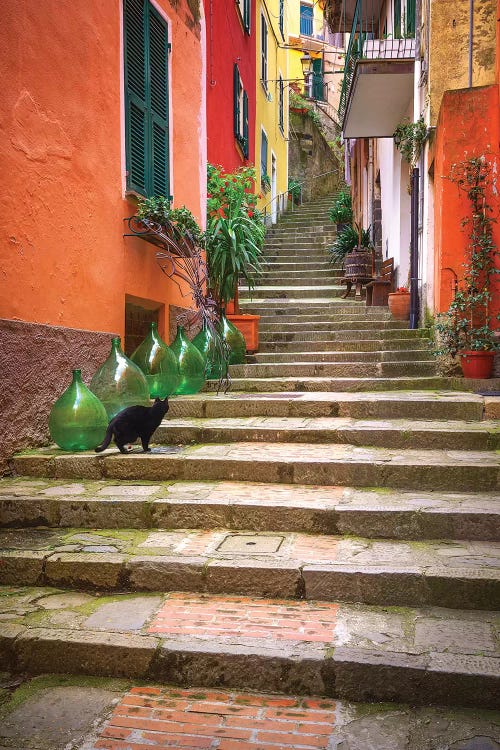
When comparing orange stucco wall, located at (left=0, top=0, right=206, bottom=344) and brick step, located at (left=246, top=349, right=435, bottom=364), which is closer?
orange stucco wall, located at (left=0, top=0, right=206, bottom=344)

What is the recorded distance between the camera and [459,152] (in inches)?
248

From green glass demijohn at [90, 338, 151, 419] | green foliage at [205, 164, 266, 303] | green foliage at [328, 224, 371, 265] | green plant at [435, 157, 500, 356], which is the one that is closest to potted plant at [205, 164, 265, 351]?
green foliage at [205, 164, 266, 303]

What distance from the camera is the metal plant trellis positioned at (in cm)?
581

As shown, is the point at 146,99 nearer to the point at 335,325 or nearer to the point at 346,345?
the point at 346,345

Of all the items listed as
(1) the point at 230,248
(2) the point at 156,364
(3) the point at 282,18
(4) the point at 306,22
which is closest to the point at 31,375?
(2) the point at 156,364

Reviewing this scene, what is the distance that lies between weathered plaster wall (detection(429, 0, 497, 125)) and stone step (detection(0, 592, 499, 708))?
18.8 feet

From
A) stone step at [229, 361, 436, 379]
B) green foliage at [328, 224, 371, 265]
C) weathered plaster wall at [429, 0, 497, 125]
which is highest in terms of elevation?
weathered plaster wall at [429, 0, 497, 125]

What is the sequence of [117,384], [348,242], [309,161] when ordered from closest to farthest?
[117,384] → [348,242] → [309,161]

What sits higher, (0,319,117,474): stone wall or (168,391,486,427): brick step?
(0,319,117,474): stone wall

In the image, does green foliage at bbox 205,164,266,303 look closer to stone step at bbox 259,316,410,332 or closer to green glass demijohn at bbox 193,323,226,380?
green glass demijohn at bbox 193,323,226,380

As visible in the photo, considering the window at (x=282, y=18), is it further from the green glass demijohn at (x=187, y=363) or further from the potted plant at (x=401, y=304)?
the green glass demijohn at (x=187, y=363)

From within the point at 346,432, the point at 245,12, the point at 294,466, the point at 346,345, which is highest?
the point at 245,12

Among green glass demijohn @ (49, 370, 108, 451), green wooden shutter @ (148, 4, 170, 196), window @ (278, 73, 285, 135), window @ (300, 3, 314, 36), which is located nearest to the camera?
green glass demijohn @ (49, 370, 108, 451)

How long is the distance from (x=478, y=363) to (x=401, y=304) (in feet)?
8.06
